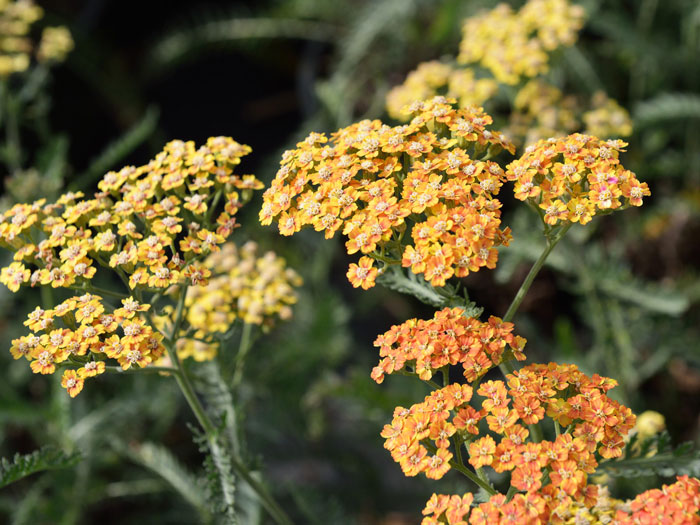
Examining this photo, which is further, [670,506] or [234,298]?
[234,298]

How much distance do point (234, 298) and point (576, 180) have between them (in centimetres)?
88

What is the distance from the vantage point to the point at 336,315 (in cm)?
222

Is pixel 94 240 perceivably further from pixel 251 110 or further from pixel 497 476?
pixel 251 110

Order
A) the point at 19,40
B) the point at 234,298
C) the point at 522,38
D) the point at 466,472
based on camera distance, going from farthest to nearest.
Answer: the point at 19,40, the point at 522,38, the point at 234,298, the point at 466,472

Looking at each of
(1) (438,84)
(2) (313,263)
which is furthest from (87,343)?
(2) (313,263)

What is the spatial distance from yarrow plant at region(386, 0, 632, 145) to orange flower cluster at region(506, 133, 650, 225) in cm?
76

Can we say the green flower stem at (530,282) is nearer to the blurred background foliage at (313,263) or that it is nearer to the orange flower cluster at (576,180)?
the orange flower cluster at (576,180)

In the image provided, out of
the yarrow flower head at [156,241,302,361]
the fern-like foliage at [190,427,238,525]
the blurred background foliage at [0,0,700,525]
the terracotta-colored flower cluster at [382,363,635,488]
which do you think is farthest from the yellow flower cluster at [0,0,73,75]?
the terracotta-colored flower cluster at [382,363,635,488]

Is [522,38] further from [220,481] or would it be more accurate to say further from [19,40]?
[19,40]

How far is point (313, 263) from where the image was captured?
2.60 metres

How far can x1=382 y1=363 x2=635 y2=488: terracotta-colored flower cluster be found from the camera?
3.16ft

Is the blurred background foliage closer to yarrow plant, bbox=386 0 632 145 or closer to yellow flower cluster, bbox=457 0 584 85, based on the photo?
yarrow plant, bbox=386 0 632 145

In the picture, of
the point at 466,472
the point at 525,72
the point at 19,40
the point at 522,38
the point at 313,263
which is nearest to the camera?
the point at 466,472

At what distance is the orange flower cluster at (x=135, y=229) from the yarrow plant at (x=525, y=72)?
750 millimetres
